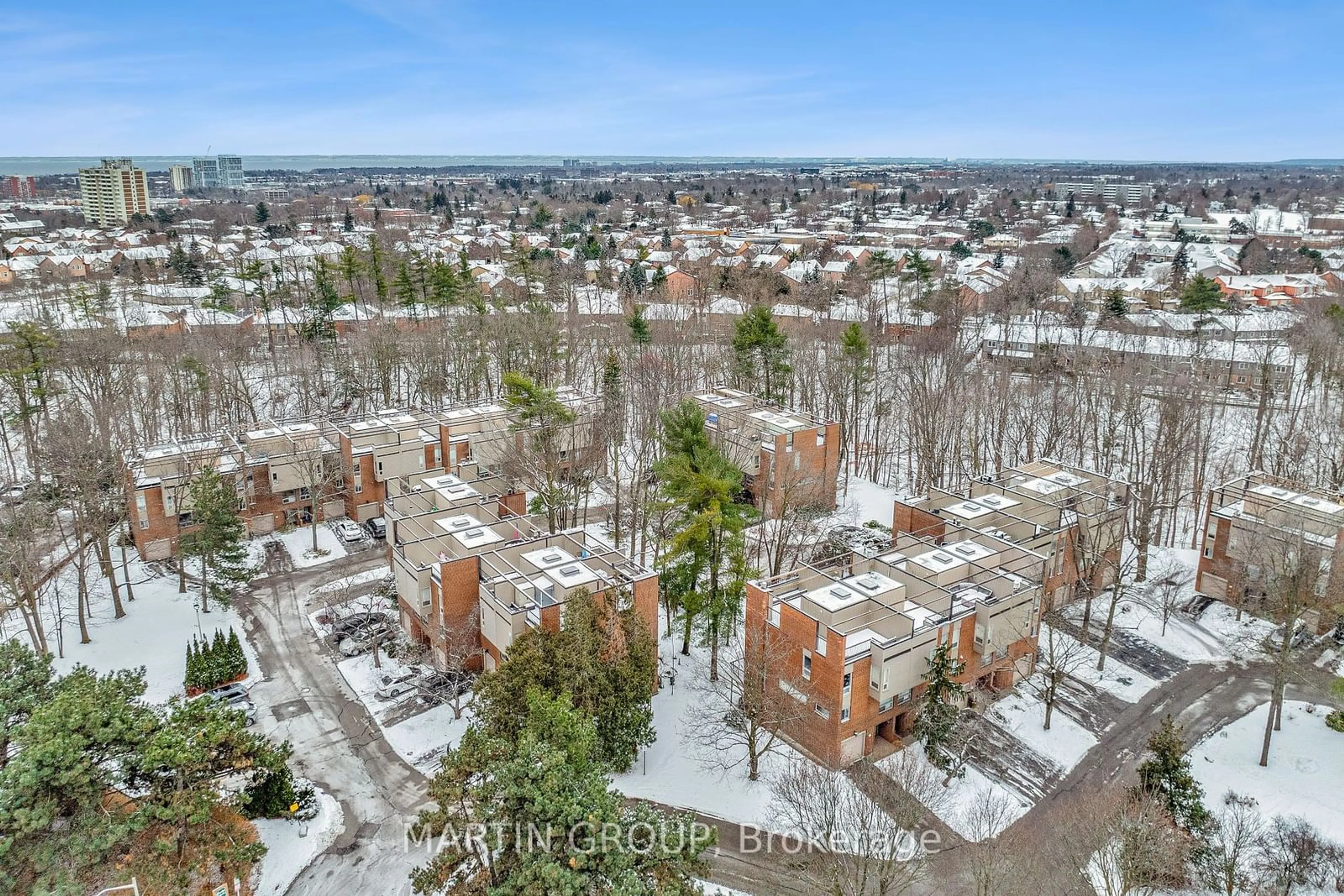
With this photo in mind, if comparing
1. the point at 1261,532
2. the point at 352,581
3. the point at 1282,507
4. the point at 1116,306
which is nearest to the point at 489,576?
the point at 352,581

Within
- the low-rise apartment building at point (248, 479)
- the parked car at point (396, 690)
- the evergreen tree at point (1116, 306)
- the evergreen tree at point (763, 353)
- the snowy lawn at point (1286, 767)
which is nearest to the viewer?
the snowy lawn at point (1286, 767)

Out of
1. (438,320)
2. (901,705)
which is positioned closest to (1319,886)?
(901,705)

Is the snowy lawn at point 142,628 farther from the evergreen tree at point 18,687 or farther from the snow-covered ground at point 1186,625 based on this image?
the snow-covered ground at point 1186,625

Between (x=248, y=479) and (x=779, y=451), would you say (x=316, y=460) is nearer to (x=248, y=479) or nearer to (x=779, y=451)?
(x=248, y=479)

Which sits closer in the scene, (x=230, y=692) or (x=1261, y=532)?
(x=230, y=692)

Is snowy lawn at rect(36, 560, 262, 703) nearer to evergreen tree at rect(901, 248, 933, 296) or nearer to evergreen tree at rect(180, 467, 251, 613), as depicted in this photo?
evergreen tree at rect(180, 467, 251, 613)

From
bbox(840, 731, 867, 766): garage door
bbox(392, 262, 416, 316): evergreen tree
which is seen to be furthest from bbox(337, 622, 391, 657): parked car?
bbox(392, 262, 416, 316): evergreen tree

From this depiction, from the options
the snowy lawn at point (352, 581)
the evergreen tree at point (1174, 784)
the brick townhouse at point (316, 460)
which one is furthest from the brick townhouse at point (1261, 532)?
the snowy lawn at point (352, 581)
